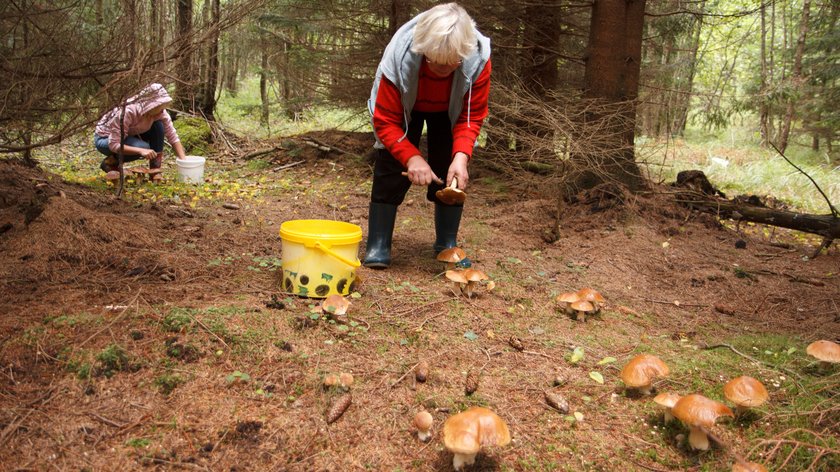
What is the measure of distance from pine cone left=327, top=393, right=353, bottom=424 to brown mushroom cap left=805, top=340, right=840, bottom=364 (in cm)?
216

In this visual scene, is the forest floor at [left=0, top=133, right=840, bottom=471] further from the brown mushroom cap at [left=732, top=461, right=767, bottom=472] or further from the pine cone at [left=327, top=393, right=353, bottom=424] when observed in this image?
the brown mushroom cap at [left=732, top=461, right=767, bottom=472]

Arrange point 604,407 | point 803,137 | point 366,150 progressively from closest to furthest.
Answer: point 604,407
point 366,150
point 803,137

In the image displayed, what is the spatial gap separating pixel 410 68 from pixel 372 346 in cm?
166

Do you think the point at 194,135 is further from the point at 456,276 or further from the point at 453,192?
the point at 456,276

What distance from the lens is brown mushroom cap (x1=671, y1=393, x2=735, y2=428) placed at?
2016 mm

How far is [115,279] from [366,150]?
5.06 m

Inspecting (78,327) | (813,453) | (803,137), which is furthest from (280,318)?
(803,137)

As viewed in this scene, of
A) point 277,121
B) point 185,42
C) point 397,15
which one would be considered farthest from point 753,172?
point 277,121

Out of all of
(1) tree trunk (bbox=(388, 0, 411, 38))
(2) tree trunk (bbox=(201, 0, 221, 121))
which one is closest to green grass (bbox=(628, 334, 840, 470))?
(2) tree trunk (bbox=(201, 0, 221, 121))

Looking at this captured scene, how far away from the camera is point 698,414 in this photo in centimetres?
203

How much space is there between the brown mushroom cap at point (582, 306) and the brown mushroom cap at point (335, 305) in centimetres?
136

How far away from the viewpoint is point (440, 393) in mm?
2412

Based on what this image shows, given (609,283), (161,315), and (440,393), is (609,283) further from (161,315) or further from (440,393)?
(161,315)

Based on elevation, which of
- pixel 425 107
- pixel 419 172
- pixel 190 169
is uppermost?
pixel 425 107
